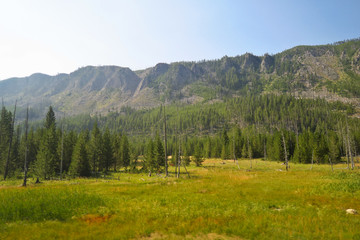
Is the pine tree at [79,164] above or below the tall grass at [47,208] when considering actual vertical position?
below

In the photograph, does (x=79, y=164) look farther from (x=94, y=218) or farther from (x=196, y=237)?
(x=196, y=237)

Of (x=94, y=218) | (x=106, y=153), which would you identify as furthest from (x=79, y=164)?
(x=94, y=218)

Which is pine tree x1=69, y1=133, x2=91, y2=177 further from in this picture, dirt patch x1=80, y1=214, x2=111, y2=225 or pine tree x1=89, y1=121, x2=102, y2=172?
dirt patch x1=80, y1=214, x2=111, y2=225

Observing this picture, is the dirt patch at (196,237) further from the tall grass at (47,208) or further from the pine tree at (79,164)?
the pine tree at (79,164)

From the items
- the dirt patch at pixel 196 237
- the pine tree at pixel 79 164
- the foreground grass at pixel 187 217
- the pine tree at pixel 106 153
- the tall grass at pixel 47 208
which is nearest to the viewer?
the dirt patch at pixel 196 237

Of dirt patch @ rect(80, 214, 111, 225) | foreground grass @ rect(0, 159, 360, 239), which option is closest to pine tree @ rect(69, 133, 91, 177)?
foreground grass @ rect(0, 159, 360, 239)

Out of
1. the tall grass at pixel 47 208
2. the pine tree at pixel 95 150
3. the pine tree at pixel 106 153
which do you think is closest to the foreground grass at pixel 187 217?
the tall grass at pixel 47 208

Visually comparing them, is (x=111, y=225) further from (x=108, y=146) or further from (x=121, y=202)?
(x=108, y=146)

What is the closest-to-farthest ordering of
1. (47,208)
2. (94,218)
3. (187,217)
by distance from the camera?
(187,217), (94,218), (47,208)

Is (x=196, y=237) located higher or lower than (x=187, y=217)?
higher

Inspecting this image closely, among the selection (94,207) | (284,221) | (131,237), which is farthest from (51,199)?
(284,221)

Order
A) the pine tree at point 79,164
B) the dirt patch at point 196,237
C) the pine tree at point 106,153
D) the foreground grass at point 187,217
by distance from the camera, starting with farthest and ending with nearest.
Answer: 1. the pine tree at point 106,153
2. the pine tree at point 79,164
3. the foreground grass at point 187,217
4. the dirt patch at point 196,237

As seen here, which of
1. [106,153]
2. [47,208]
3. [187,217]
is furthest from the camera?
[106,153]

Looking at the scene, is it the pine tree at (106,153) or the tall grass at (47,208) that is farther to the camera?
the pine tree at (106,153)
